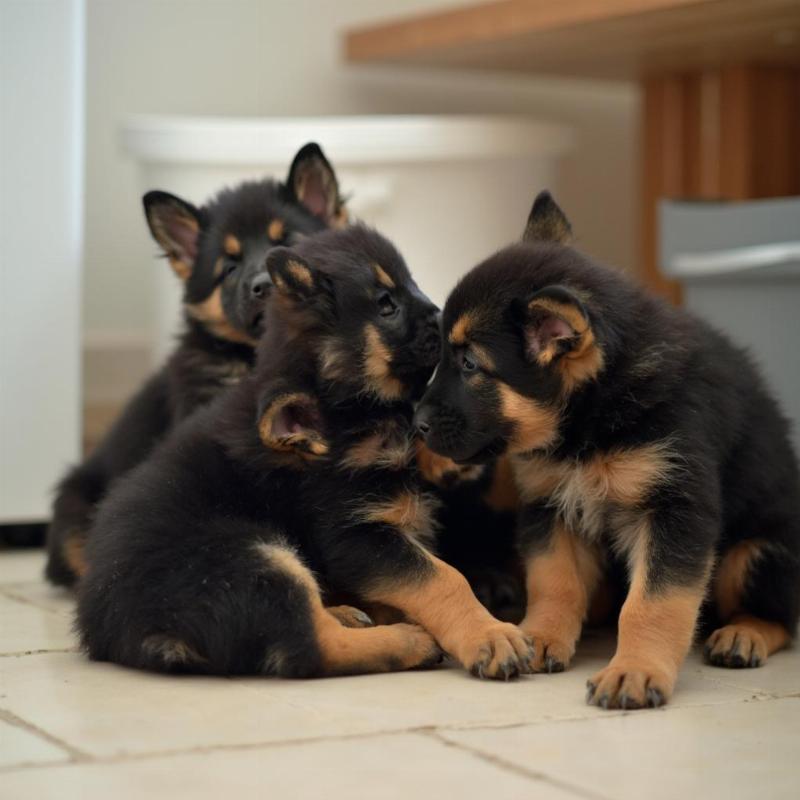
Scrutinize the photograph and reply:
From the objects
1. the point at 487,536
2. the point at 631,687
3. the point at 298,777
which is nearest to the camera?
the point at 298,777

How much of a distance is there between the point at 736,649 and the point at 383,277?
1.01 m

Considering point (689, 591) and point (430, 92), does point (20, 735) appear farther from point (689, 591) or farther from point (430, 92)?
point (430, 92)

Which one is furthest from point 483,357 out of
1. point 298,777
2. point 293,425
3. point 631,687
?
point 298,777

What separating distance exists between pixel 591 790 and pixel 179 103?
4372mm

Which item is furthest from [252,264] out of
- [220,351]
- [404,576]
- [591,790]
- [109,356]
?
[109,356]

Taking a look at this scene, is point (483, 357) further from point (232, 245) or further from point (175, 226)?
point (175, 226)

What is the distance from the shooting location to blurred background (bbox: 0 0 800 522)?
163 inches

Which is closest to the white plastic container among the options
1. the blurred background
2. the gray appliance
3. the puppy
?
the blurred background

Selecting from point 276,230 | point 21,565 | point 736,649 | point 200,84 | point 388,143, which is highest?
point 200,84

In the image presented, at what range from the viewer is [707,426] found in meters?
2.69

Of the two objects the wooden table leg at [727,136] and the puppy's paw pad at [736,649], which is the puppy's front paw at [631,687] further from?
the wooden table leg at [727,136]

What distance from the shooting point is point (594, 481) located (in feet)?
8.87

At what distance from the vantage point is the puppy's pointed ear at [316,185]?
368 cm

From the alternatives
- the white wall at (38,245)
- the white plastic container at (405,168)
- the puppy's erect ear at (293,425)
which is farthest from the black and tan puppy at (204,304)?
the white plastic container at (405,168)
